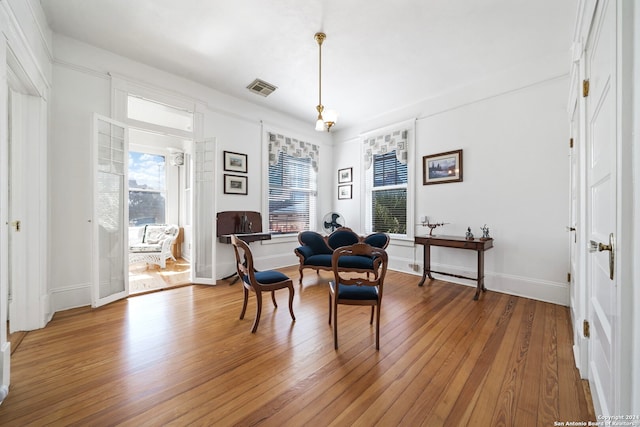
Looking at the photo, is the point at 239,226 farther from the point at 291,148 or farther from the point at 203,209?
the point at 291,148

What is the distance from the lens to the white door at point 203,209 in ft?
12.6

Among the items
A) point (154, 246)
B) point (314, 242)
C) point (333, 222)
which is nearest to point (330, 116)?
point (314, 242)

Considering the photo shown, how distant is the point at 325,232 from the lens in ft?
18.2

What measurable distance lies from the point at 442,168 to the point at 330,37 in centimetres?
254

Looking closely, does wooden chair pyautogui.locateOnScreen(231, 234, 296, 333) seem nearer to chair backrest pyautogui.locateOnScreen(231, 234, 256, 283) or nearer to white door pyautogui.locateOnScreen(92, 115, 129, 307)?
chair backrest pyautogui.locateOnScreen(231, 234, 256, 283)

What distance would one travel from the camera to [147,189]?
5.79 meters

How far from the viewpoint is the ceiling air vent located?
3707 mm

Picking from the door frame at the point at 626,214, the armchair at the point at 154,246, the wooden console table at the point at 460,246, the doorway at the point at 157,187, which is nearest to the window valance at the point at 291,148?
the doorway at the point at 157,187

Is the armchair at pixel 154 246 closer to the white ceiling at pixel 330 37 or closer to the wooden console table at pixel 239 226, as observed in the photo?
the wooden console table at pixel 239 226

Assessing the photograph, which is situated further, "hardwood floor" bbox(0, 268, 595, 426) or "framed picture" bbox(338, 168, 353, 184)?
"framed picture" bbox(338, 168, 353, 184)

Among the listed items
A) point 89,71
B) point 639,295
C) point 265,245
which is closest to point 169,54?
point 89,71

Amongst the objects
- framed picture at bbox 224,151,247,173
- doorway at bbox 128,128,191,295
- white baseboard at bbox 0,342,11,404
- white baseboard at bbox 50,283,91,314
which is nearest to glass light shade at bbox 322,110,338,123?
framed picture at bbox 224,151,247,173

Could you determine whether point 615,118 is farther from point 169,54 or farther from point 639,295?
point 169,54

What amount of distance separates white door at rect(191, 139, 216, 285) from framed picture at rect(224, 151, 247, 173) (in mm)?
342
